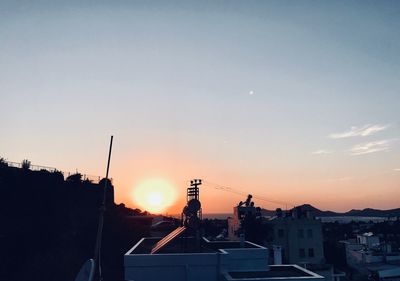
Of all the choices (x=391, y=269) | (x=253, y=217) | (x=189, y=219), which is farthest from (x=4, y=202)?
(x=391, y=269)

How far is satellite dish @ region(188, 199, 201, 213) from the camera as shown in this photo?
2634 cm

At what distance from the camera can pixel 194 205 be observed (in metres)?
26.4

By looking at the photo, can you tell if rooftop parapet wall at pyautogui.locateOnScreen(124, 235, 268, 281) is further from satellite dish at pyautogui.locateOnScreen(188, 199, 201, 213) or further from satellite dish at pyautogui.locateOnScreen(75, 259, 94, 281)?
satellite dish at pyautogui.locateOnScreen(75, 259, 94, 281)

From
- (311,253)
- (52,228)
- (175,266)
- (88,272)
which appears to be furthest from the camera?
(311,253)

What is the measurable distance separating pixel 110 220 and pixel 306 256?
36.2m

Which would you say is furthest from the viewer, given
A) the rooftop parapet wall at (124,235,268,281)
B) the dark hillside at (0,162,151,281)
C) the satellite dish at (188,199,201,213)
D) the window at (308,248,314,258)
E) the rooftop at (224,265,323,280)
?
the window at (308,248,314,258)

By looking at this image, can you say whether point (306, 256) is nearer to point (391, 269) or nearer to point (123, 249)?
point (391, 269)

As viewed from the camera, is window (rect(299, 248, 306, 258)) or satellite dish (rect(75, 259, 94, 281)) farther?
window (rect(299, 248, 306, 258))

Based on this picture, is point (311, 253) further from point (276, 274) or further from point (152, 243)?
point (276, 274)

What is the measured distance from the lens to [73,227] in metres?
51.6

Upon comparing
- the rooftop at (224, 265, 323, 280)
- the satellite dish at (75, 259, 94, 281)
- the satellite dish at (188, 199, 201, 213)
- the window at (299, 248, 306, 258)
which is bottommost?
the window at (299, 248, 306, 258)

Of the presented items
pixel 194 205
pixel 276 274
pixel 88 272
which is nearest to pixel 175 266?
pixel 194 205

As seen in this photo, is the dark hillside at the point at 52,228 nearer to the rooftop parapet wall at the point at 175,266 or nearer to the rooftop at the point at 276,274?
the rooftop parapet wall at the point at 175,266

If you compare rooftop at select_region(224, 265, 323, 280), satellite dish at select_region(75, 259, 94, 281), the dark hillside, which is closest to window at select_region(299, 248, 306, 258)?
the dark hillside
